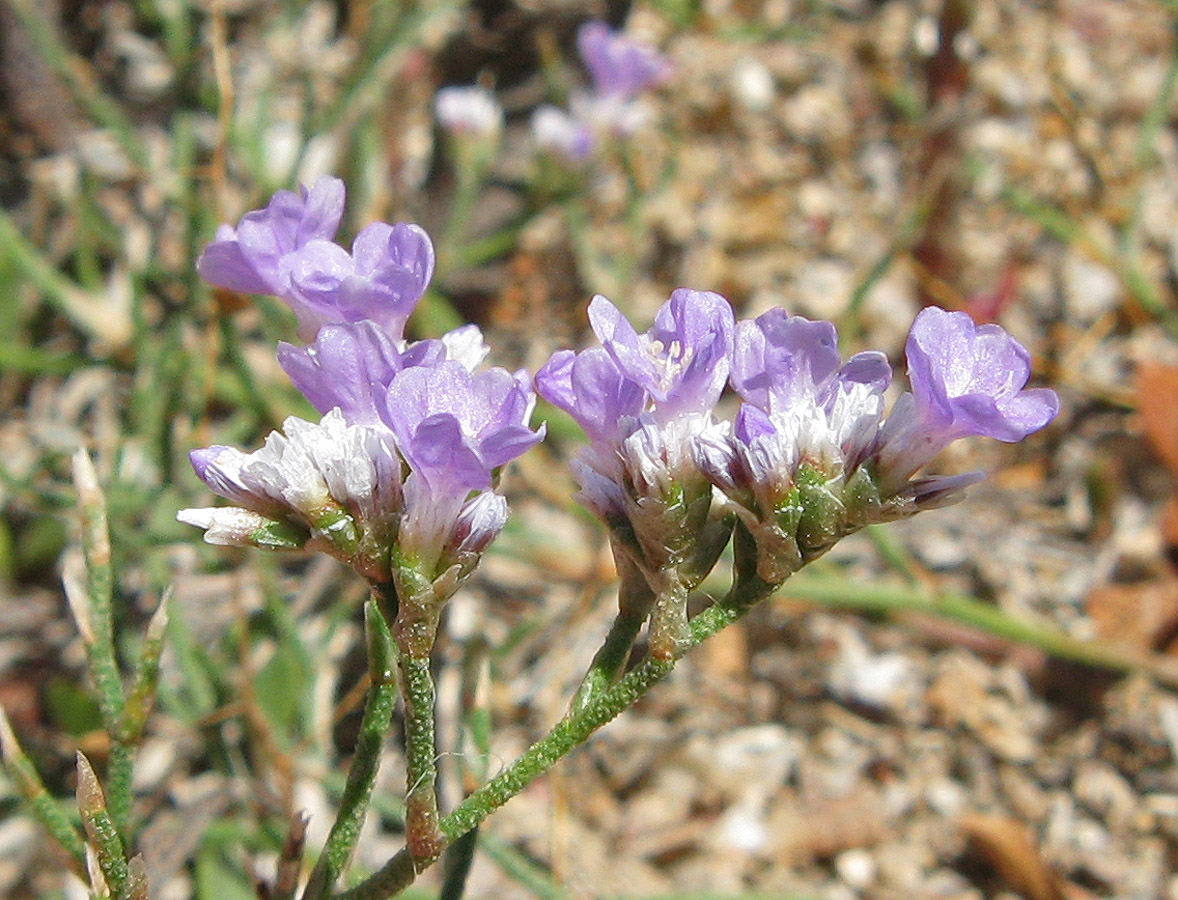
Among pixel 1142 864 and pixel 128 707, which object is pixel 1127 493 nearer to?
pixel 1142 864

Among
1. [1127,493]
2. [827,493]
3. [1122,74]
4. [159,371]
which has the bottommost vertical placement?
[1127,493]

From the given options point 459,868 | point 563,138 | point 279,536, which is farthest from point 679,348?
point 563,138

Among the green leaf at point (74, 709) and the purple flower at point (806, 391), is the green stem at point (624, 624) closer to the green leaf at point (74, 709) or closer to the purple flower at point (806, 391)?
the purple flower at point (806, 391)

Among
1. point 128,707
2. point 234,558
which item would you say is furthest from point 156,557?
point 128,707

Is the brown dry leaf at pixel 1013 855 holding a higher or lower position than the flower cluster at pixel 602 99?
lower

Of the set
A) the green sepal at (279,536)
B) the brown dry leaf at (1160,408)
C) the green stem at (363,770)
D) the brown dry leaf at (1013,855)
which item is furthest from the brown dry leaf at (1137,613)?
the green sepal at (279,536)

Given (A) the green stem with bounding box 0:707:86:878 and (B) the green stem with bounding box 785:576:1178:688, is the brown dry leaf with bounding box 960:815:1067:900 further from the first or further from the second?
(A) the green stem with bounding box 0:707:86:878
